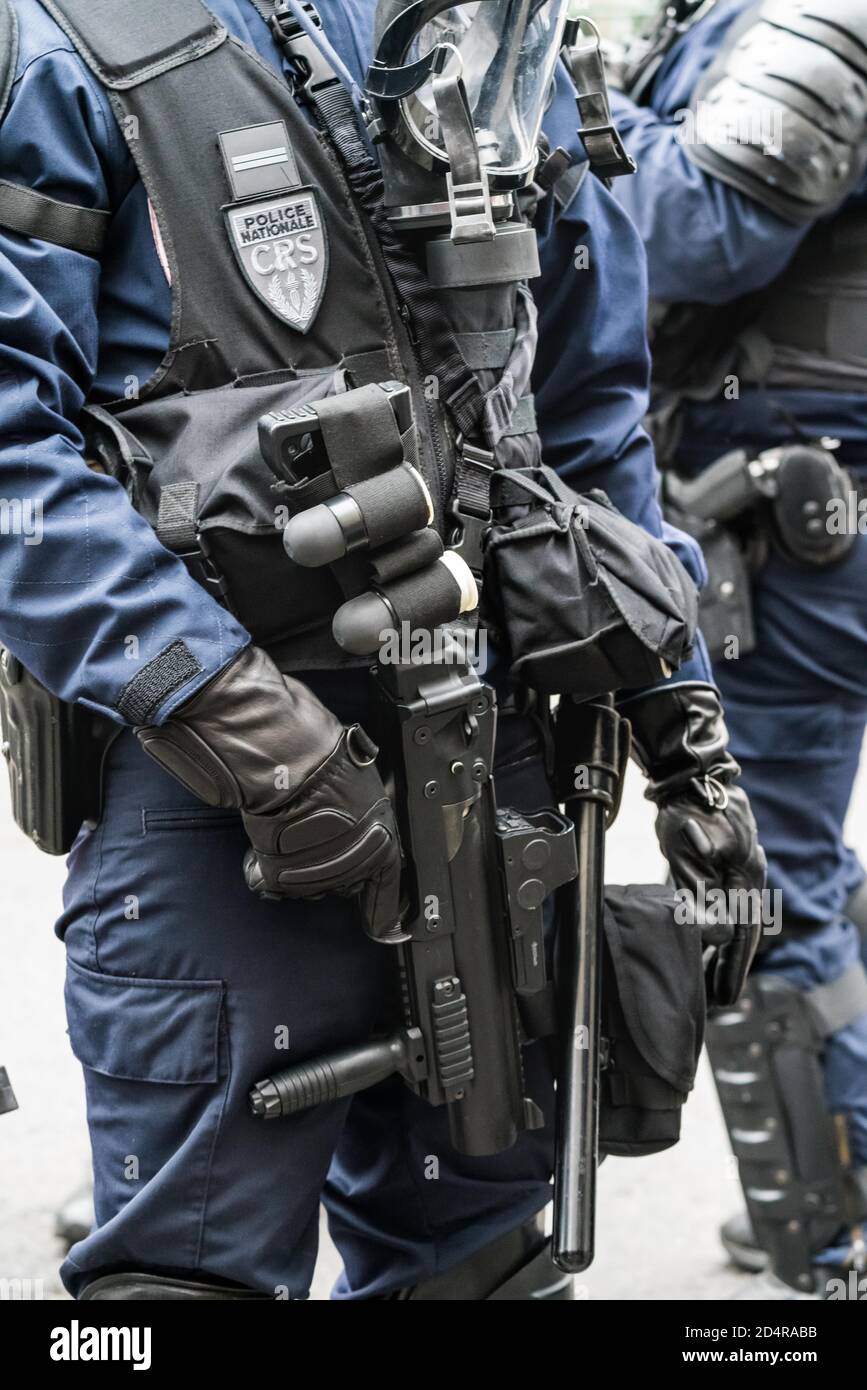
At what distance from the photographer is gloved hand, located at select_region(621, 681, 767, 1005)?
186 cm

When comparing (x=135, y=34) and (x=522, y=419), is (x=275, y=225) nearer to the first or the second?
(x=135, y=34)

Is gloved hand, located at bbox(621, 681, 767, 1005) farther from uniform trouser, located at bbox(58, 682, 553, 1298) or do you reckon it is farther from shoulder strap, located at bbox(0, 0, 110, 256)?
shoulder strap, located at bbox(0, 0, 110, 256)

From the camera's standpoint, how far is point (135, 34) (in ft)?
4.62

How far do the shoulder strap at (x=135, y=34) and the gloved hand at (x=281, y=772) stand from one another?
516 millimetres

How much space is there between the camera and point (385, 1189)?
69.1 inches

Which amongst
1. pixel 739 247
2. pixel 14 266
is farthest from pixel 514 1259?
pixel 739 247

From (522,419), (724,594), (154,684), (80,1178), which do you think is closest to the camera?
(154,684)

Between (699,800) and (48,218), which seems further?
(699,800)

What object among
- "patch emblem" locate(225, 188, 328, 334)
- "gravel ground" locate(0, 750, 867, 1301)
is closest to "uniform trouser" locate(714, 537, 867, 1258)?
"gravel ground" locate(0, 750, 867, 1301)

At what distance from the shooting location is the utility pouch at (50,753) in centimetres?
150

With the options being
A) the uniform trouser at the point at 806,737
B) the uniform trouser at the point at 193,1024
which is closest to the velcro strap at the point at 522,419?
the uniform trouser at the point at 193,1024

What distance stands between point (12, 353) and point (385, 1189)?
0.97 m

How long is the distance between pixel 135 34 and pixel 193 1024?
2.91 ft

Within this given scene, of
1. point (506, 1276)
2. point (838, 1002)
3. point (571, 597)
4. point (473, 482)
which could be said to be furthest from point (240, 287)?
point (838, 1002)
